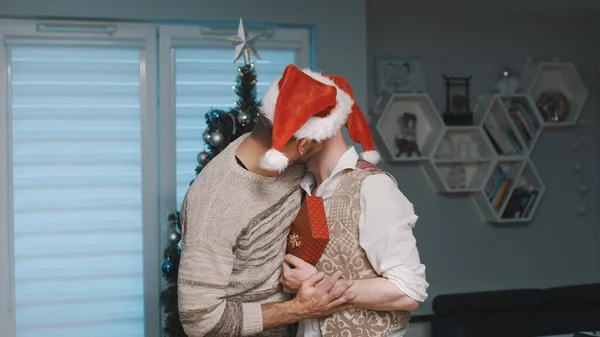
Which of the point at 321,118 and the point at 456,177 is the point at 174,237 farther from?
the point at 456,177

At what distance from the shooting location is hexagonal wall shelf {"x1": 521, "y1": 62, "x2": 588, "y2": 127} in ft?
16.8

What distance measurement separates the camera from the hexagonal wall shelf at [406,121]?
476cm

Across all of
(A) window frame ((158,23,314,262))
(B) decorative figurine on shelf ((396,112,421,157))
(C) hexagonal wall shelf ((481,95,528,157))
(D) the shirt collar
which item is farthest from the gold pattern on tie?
(C) hexagonal wall shelf ((481,95,528,157))

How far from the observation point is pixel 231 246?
208cm

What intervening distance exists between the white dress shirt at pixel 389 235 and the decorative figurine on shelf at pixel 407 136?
2.67 meters

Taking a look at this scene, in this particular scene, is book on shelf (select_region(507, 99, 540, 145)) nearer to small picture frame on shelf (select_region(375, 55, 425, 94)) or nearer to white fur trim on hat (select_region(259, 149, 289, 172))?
small picture frame on shelf (select_region(375, 55, 425, 94))

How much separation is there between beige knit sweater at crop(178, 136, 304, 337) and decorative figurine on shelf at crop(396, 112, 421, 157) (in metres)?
2.61

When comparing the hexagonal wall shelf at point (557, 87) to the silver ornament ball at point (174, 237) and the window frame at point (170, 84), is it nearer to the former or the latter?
the window frame at point (170, 84)

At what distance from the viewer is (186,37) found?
3863 mm

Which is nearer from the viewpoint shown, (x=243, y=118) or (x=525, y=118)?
(x=243, y=118)

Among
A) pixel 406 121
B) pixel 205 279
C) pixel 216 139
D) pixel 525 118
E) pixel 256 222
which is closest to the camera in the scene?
pixel 205 279

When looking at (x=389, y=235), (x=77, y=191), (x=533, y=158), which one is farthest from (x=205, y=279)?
(x=533, y=158)

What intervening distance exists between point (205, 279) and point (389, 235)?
1.68 ft

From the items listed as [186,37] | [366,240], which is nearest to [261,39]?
[186,37]
